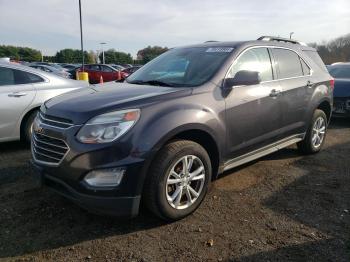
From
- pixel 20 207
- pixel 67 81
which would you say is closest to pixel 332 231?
pixel 20 207

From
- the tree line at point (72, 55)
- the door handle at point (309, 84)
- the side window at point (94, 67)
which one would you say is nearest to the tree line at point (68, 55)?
the tree line at point (72, 55)

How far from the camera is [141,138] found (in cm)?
330

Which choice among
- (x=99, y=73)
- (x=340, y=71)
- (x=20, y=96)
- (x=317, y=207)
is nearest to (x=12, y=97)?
(x=20, y=96)

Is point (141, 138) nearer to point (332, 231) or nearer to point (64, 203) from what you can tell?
point (64, 203)

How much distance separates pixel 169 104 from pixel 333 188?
2396mm

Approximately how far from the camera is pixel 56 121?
354 cm

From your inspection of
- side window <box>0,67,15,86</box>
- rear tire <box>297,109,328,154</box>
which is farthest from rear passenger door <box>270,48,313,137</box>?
side window <box>0,67,15,86</box>

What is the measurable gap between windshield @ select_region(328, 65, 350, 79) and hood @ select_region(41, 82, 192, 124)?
7589 mm

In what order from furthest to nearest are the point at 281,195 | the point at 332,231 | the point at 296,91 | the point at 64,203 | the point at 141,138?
1. the point at 296,91
2. the point at 281,195
3. the point at 64,203
4. the point at 332,231
5. the point at 141,138

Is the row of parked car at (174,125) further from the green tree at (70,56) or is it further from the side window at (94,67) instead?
the green tree at (70,56)

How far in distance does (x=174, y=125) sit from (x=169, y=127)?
6cm

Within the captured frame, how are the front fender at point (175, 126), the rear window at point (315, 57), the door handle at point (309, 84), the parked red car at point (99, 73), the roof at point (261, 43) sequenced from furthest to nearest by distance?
the parked red car at point (99, 73) → the rear window at point (315, 57) → the door handle at point (309, 84) → the roof at point (261, 43) → the front fender at point (175, 126)

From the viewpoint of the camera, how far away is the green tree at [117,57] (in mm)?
76637

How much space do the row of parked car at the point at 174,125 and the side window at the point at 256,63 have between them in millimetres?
14
